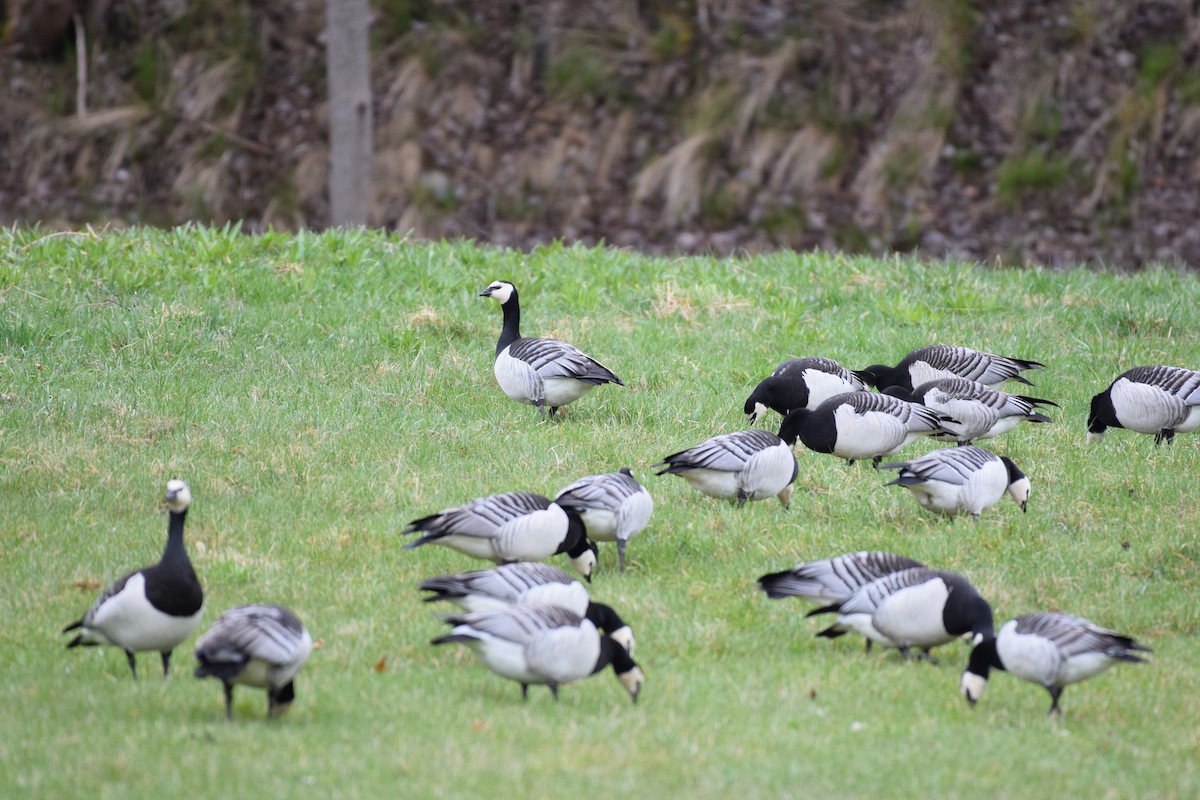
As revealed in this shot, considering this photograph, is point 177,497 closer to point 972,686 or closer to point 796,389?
point 972,686

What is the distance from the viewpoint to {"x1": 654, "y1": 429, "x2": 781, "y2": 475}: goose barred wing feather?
7.66 metres

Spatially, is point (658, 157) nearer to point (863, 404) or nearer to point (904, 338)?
point (904, 338)

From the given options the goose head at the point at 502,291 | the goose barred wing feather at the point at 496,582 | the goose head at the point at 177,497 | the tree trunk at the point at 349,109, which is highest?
the tree trunk at the point at 349,109

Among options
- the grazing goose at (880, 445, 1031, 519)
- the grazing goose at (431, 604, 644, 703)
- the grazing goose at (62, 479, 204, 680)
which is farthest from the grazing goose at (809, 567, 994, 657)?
the grazing goose at (62, 479, 204, 680)

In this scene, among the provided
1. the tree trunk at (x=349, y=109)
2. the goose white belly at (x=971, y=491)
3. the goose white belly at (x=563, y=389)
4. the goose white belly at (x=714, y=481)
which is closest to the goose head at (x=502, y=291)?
the goose white belly at (x=563, y=389)

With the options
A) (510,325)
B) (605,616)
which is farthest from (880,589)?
(510,325)

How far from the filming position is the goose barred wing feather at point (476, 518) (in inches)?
253

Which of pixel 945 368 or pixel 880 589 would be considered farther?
pixel 945 368

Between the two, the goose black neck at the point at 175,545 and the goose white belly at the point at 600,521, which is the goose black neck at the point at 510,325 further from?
the goose black neck at the point at 175,545

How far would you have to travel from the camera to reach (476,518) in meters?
6.46

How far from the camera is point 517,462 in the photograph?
28.4 feet

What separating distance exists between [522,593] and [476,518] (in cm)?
77

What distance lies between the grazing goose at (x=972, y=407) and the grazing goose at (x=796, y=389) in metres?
0.58

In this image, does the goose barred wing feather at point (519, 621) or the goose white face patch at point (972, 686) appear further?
the goose white face patch at point (972, 686)
